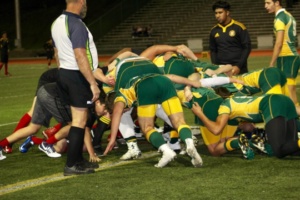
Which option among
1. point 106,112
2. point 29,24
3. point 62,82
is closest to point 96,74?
point 106,112

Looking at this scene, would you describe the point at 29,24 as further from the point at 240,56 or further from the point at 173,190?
the point at 173,190

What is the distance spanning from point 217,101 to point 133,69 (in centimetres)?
110

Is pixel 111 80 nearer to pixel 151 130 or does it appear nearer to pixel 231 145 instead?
pixel 151 130

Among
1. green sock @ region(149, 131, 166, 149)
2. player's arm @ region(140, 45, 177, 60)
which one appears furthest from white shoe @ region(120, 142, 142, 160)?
player's arm @ region(140, 45, 177, 60)

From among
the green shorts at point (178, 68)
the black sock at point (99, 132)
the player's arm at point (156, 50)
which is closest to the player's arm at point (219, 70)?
the green shorts at point (178, 68)

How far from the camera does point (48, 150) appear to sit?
9.83 meters

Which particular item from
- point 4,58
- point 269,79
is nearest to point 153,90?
point 269,79

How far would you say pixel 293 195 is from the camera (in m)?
6.89

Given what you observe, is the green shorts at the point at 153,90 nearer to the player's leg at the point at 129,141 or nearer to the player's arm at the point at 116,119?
the player's arm at the point at 116,119

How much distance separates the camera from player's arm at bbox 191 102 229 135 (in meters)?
8.86

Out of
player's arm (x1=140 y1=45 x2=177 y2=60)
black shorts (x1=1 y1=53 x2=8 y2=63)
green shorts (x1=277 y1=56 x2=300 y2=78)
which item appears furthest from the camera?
black shorts (x1=1 y1=53 x2=8 y2=63)

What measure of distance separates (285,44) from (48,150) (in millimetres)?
4154

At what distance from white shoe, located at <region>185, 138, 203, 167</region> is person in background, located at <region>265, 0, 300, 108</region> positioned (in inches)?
131

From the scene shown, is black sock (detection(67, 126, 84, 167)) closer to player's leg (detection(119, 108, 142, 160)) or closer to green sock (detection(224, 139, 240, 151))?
player's leg (detection(119, 108, 142, 160))
